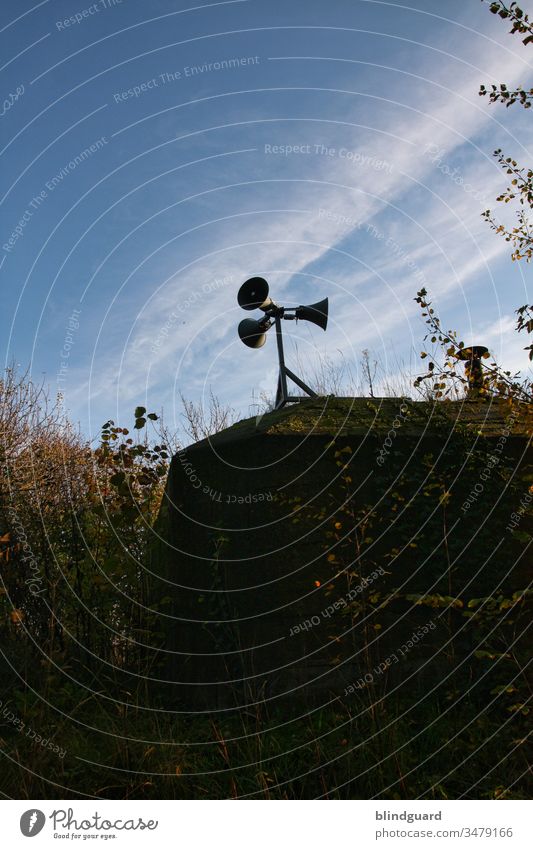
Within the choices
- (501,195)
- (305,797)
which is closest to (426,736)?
(305,797)

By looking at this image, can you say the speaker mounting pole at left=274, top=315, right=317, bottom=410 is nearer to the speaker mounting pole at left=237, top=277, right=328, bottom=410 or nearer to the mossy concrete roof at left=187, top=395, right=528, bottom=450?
the speaker mounting pole at left=237, top=277, right=328, bottom=410

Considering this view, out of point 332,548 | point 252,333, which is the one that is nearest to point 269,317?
point 252,333

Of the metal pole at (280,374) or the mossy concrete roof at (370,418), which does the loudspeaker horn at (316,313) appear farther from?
the mossy concrete roof at (370,418)

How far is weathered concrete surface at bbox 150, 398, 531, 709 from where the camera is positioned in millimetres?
5508

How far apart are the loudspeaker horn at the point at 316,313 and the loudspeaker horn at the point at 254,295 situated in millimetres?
548

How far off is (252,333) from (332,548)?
4.10 metres

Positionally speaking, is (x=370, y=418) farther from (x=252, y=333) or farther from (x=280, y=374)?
(x=252, y=333)

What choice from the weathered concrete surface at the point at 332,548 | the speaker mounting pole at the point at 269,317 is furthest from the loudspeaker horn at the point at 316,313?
the weathered concrete surface at the point at 332,548

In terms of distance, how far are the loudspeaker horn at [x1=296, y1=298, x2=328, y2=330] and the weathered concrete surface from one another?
9.01 feet

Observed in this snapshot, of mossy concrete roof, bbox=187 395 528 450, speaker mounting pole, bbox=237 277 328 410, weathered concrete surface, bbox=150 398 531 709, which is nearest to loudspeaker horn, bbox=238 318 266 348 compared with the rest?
speaker mounting pole, bbox=237 277 328 410

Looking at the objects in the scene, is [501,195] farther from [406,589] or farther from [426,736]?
[426,736]

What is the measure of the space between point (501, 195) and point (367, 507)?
295 centimetres

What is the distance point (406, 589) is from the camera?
5.67 metres

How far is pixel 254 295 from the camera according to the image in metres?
8.57
